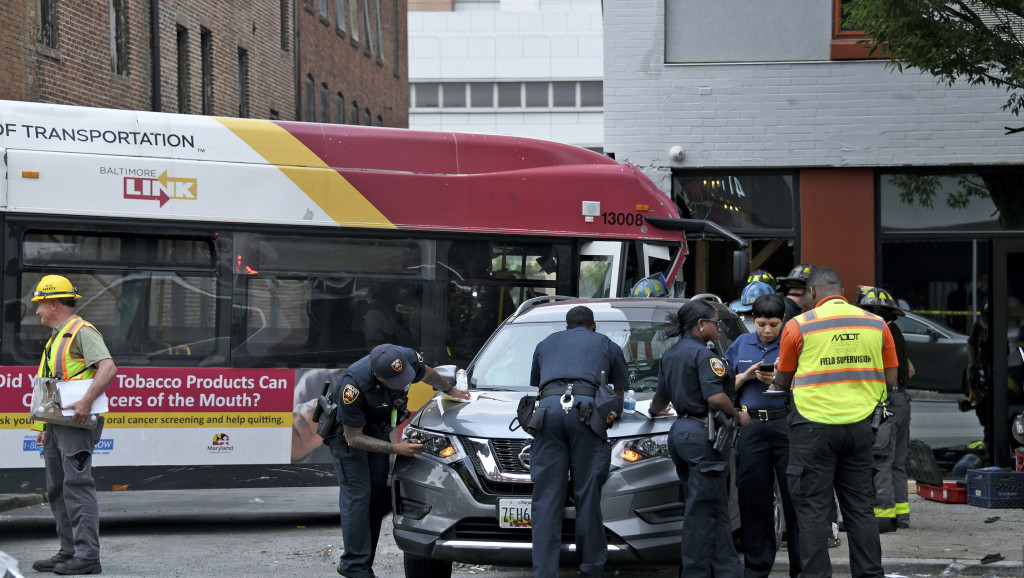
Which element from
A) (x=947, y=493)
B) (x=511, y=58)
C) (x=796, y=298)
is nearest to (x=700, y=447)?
(x=796, y=298)

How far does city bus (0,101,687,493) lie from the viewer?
9.23 metres

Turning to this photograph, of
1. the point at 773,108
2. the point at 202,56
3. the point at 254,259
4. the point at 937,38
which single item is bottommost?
the point at 254,259

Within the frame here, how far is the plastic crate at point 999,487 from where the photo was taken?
33.6 feet

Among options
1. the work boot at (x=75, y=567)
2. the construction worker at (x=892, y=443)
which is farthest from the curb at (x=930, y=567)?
the work boot at (x=75, y=567)

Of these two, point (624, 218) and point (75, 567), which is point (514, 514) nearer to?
point (75, 567)

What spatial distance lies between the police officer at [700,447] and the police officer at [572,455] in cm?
37

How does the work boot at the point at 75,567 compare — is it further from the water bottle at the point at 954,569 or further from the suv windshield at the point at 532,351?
the water bottle at the point at 954,569

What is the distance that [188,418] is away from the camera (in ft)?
30.8

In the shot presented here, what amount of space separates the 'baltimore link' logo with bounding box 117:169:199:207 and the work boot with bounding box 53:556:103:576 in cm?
303

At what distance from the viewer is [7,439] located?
29.8 feet

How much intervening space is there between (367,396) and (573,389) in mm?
1215

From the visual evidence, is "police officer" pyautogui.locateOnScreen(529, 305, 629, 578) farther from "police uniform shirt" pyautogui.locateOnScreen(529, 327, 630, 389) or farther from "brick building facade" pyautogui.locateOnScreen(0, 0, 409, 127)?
"brick building facade" pyautogui.locateOnScreen(0, 0, 409, 127)

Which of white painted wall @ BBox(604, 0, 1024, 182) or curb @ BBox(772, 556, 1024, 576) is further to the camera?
white painted wall @ BBox(604, 0, 1024, 182)

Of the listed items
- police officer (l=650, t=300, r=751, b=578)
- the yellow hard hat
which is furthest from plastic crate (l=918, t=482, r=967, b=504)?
the yellow hard hat
